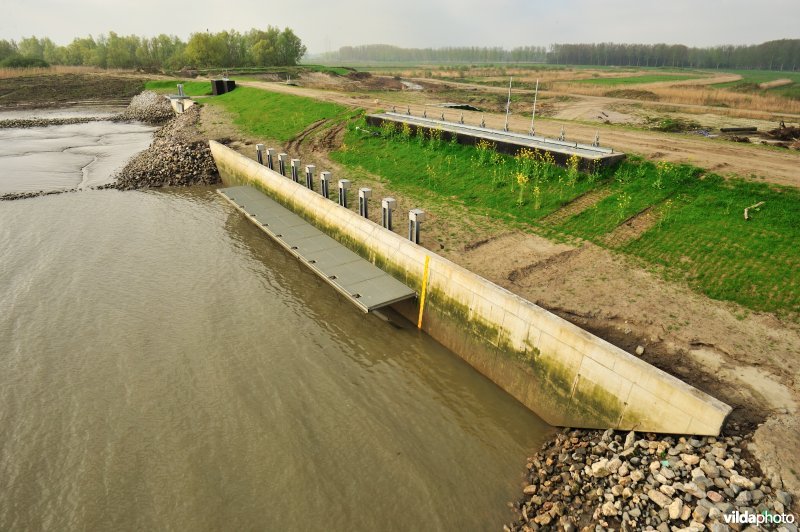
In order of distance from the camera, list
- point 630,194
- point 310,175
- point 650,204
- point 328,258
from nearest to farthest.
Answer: point 650,204, point 328,258, point 630,194, point 310,175

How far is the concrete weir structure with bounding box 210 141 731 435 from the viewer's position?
8305 mm

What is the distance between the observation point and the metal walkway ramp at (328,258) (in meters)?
13.9

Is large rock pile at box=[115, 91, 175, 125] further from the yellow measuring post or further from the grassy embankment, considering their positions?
the yellow measuring post

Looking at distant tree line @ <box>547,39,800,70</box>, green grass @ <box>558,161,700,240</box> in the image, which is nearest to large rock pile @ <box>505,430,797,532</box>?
green grass @ <box>558,161,700,240</box>

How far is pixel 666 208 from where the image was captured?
1570 centimetres

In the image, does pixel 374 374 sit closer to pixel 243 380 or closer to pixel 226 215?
pixel 243 380

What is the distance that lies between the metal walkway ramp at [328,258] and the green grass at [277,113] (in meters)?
12.4

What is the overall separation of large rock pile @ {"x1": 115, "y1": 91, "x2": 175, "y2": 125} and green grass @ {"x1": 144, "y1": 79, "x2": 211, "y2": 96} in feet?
10.0

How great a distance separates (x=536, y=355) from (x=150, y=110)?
67038mm

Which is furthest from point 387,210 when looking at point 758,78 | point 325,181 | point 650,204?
point 758,78

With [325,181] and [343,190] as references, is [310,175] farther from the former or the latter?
[343,190]

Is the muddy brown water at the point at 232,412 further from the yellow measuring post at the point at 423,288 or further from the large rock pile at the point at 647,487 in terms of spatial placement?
the large rock pile at the point at 647,487

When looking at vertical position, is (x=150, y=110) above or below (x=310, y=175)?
above

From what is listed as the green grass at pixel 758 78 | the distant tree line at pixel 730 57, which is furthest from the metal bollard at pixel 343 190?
the distant tree line at pixel 730 57
